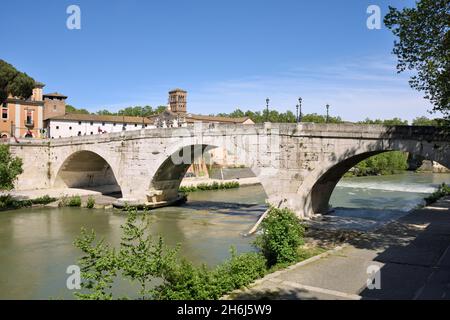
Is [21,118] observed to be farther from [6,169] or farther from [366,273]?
[366,273]

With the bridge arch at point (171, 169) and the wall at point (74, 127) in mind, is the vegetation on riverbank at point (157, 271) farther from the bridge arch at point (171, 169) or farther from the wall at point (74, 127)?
the wall at point (74, 127)

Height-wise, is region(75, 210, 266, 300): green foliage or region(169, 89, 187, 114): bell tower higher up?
region(169, 89, 187, 114): bell tower

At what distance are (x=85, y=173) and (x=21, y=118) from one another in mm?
13985

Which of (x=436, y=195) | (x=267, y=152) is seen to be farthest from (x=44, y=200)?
(x=436, y=195)

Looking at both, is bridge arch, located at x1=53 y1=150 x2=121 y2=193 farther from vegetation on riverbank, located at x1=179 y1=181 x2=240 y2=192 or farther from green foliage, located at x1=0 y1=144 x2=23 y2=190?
green foliage, located at x1=0 y1=144 x2=23 y2=190

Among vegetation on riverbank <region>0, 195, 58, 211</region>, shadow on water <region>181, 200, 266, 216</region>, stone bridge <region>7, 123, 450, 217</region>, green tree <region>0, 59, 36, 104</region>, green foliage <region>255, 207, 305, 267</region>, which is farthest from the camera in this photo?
green tree <region>0, 59, 36, 104</region>

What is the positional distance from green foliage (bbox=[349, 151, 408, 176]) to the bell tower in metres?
24.7

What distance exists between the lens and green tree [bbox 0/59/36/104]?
30.0 metres

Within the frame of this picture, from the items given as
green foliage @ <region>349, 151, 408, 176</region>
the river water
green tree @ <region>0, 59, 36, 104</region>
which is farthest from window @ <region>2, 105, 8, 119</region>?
green foliage @ <region>349, 151, 408, 176</region>

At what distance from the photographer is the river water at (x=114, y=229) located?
12.1 m

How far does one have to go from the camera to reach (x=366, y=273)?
9.02 m

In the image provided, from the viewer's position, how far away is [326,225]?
17.2 meters
